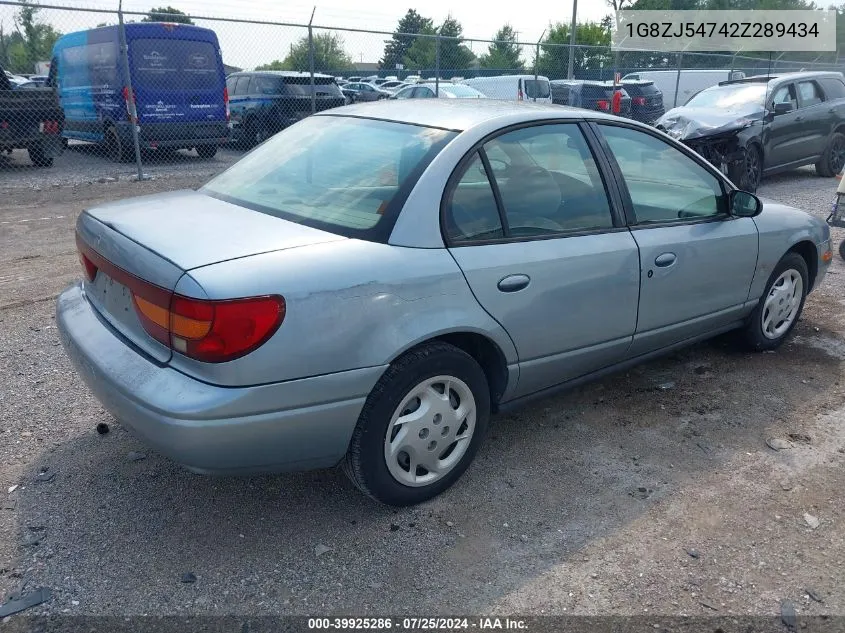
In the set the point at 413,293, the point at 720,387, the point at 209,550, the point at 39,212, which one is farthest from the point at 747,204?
the point at 39,212

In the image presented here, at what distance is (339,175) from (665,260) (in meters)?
1.69

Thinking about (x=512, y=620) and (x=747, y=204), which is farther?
(x=747, y=204)

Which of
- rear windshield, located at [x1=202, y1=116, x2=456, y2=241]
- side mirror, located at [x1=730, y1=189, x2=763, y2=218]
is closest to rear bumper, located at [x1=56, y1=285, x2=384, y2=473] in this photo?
rear windshield, located at [x1=202, y1=116, x2=456, y2=241]

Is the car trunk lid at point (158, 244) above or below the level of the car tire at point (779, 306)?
above

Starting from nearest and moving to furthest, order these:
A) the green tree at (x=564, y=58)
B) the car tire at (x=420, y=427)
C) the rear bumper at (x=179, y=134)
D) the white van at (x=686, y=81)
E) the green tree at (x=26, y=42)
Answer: the car tire at (x=420, y=427) < the green tree at (x=26, y=42) < the rear bumper at (x=179, y=134) < the green tree at (x=564, y=58) < the white van at (x=686, y=81)

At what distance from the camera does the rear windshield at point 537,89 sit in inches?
650

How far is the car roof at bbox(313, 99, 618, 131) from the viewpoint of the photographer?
325cm

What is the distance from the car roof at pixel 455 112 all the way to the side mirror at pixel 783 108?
29.1 ft

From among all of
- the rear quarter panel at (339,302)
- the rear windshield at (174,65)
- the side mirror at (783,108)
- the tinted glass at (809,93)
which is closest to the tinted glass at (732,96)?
the side mirror at (783,108)

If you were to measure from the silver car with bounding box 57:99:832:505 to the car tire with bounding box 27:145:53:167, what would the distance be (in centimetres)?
1020

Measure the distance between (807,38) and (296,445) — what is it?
40994 millimetres

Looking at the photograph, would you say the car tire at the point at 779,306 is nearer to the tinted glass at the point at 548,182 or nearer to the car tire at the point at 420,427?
the tinted glass at the point at 548,182

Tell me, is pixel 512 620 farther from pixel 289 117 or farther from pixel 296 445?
pixel 289 117

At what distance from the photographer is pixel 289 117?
550 inches
